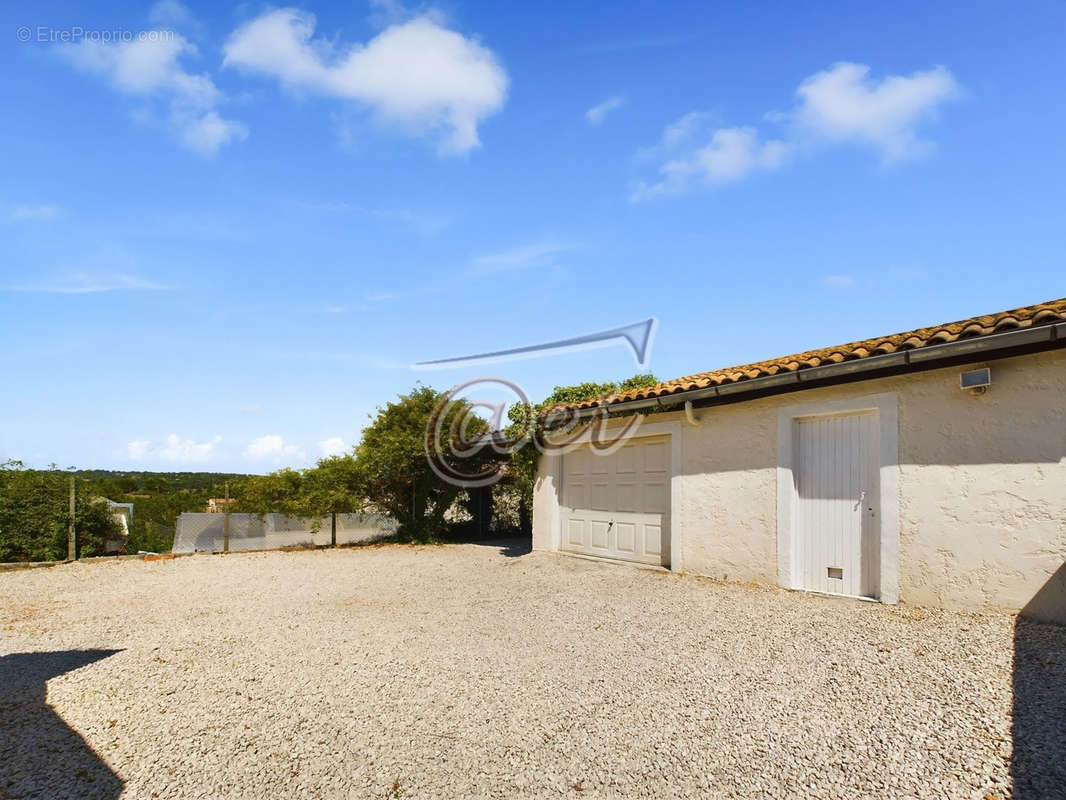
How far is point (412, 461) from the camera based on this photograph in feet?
44.1

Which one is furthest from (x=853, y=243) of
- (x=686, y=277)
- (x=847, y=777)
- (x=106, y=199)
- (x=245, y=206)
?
(x=106, y=199)

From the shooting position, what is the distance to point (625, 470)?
9.34 metres

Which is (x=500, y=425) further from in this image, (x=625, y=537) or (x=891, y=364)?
(x=891, y=364)

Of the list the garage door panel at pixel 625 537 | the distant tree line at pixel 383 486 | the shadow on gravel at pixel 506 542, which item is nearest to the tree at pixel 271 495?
the distant tree line at pixel 383 486

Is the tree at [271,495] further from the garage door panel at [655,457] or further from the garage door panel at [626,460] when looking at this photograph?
the garage door panel at [655,457]

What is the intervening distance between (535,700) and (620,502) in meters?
5.76

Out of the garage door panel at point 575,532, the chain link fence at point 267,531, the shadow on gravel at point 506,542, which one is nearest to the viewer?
the garage door panel at point 575,532

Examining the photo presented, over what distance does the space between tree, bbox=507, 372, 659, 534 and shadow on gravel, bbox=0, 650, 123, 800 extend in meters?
7.56

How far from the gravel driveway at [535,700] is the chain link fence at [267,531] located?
5488 mm

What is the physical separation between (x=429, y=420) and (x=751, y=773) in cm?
1140

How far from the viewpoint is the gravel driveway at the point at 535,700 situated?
283cm

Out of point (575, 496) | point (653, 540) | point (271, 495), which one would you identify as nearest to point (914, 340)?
point (653, 540)

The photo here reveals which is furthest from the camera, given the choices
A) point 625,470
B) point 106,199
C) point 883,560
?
point 625,470

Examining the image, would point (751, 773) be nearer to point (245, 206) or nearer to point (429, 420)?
point (245, 206)
